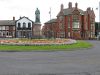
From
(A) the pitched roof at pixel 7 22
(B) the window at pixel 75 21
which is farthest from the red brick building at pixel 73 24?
(A) the pitched roof at pixel 7 22

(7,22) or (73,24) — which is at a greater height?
(7,22)

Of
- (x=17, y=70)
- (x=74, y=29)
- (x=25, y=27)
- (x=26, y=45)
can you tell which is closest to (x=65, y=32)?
(x=74, y=29)

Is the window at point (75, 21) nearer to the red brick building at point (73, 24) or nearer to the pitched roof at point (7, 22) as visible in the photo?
the red brick building at point (73, 24)

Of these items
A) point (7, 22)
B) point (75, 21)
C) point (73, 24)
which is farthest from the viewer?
point (7, 22)

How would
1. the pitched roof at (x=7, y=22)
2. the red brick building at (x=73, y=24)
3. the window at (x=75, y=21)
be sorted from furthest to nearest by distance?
the pitched roof at (x=7, y=22) < the window at (x=75, y=21) < the red brick building at (x=73, y=24)

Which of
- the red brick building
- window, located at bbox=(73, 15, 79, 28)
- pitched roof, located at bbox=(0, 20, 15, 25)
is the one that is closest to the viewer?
the red brick building

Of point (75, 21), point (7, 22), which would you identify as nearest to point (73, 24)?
point (75, 21)

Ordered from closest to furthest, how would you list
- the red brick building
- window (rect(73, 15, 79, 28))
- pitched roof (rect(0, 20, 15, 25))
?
the red brick building → window (rect(73, 15, 79, 28)) → pitched roof (rect(0, 20, 15, 25))

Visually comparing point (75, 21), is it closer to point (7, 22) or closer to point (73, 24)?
point (73, 24)

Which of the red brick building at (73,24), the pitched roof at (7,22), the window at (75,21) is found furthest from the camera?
the pitched roof at (7,22)

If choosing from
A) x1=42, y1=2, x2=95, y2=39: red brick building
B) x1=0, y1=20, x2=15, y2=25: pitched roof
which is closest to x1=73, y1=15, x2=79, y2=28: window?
x1=42, y1=2, x2=95, y2=39: red brick building

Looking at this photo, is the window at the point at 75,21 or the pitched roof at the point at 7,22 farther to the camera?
the pitched roof at the point at 7,22

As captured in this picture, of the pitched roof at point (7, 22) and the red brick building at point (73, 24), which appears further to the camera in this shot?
the pitched roof at point (7, 22)

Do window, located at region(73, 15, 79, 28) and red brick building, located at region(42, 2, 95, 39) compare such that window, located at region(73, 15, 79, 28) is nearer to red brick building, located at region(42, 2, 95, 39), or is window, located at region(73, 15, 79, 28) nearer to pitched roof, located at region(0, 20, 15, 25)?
red brick building, located at region(42, 2, 95, 39)
